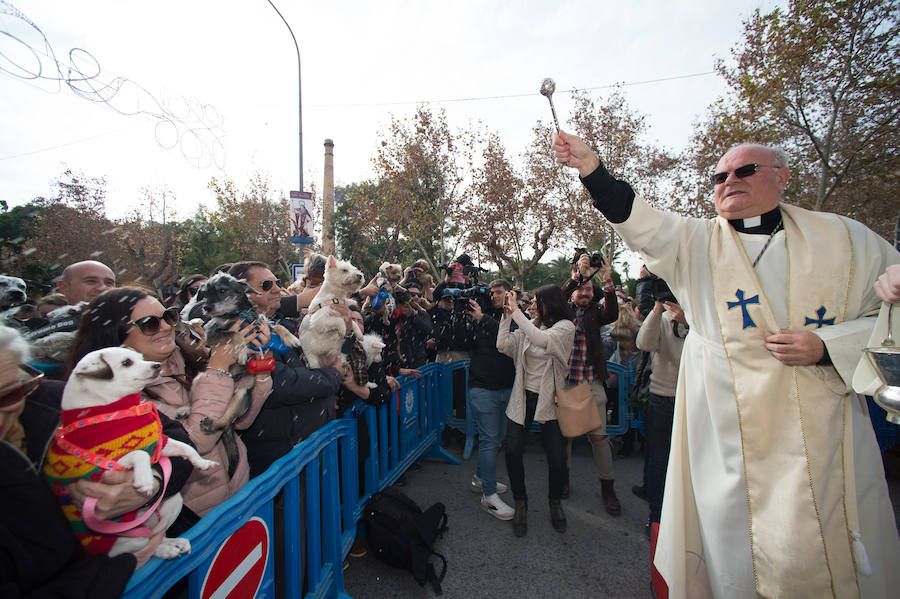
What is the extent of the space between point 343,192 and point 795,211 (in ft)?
128

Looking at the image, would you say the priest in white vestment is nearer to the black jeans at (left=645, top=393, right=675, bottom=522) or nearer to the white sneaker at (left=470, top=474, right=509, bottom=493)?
the black jeans at (left=645, top=393, right=675, bottom=522)

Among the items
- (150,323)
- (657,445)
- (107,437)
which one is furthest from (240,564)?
(657,445)

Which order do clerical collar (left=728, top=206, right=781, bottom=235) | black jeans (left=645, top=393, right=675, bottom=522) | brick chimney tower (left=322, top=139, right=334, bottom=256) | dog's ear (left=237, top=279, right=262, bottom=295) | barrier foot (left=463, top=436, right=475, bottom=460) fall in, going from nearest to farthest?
1. clerical collar (left=728, top=206, right=781, bottom=235)
2. dog's ear (left=237, top=279, right=262, bottom=295)
3. black jeans (left=645, top=393, right=675, bottom=522)
4. barrier foot (left=463, top=436, right=475, bottom=460)
5. brick chimney tower (left=322, top=139, right=334, bottom=256)

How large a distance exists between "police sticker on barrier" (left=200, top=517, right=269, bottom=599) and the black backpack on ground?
1456mm

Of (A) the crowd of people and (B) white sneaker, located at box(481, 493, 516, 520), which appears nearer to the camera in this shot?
(A) the crowd of people

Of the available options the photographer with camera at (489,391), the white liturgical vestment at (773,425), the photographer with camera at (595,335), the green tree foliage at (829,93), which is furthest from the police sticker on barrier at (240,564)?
the green tree foliage at (829,93)

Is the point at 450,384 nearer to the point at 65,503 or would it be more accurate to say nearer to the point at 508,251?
the point at 65,503

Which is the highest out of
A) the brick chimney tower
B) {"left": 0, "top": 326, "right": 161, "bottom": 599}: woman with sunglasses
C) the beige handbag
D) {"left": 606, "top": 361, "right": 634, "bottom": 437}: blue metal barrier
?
the brick chimney tower

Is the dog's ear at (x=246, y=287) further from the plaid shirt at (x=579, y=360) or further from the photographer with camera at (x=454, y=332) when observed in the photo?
the plaid shirt at (x=579, y=360)

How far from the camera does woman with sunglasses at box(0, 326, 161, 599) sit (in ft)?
3.42

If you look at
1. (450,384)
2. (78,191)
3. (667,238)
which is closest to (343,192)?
(78,191)

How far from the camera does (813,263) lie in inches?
69.2

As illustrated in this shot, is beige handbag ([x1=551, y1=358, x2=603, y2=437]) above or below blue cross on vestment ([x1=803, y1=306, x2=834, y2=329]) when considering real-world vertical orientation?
below

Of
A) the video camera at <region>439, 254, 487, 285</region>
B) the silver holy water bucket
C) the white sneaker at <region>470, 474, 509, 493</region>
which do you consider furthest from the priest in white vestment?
the video camera at <region>439, 254, 487, 285</region>
